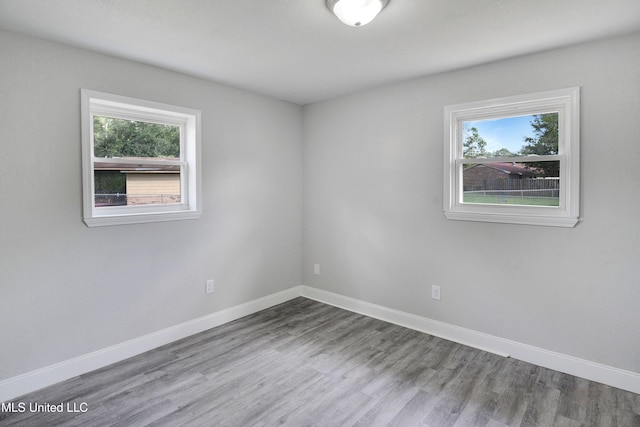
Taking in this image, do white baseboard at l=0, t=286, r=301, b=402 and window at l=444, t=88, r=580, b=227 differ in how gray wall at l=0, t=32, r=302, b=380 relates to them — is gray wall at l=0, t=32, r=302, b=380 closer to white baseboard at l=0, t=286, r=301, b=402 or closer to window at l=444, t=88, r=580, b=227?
white baseboard at l=0, t=286, r=301, b=402

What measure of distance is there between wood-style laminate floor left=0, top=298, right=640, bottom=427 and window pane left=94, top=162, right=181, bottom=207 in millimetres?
1299

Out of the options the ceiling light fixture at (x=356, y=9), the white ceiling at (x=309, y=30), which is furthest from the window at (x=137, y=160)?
the ceiling light fixture at (x=356, y=9)

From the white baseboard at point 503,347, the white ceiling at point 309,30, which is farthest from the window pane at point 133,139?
the white baseboard at point 503,347

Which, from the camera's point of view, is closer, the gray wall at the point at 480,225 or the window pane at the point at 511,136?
the gray wall at the point at 480,225

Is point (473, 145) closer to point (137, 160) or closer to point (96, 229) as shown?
point (137, 160)

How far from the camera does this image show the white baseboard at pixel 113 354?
2.29 metres

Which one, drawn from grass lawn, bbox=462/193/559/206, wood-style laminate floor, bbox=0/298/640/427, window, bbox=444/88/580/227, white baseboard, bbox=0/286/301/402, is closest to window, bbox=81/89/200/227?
white baseboard, bbox=0/286/301/402

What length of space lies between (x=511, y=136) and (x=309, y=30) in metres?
1.86

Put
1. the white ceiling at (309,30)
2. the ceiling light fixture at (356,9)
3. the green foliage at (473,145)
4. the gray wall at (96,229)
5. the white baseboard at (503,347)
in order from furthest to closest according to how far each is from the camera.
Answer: the green foliage at (473,145) → the white baseboard at (503,347) → the gray wall at (96,229) → the white ceiling at (309,30) → the ceiling light fixture at (356,9)

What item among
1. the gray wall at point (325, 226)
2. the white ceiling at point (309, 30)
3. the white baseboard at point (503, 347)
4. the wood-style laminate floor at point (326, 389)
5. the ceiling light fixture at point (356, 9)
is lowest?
the wood-style laminate floor at point (326, 389)

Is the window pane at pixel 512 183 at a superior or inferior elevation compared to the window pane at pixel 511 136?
inferior

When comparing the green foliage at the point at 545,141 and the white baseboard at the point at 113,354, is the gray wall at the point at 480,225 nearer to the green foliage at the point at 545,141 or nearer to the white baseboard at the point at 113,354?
the green foliage at the point at 545,141

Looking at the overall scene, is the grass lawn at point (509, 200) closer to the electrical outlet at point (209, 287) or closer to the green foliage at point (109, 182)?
the electrical outlet at point (209, 287)

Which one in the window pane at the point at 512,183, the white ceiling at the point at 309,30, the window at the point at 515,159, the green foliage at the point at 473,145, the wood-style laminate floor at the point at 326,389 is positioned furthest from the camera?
the green foliage at the point at 473,145
